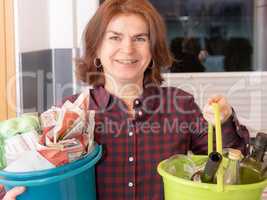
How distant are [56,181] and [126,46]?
428 millimetres

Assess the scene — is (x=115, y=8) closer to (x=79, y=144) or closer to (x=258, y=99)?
(x=79, y=144)

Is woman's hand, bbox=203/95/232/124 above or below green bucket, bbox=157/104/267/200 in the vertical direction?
above

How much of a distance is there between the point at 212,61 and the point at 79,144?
4.50 ft

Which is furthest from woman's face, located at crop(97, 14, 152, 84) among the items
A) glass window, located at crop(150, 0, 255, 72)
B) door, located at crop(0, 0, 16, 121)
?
glass window, located at crop(150, 0, 255, 72)

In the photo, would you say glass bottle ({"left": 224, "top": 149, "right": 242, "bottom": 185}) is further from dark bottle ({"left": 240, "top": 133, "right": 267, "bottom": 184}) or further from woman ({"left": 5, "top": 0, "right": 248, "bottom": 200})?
woman ({"left": 5, "top": 0, "right": 248, "bottom": 200})

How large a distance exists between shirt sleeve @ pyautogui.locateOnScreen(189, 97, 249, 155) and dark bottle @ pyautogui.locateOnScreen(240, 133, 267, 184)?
0.11 m

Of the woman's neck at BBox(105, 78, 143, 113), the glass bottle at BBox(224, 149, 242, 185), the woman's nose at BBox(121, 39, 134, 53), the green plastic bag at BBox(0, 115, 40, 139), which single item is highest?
the woman's nose at BBox(121, 39, 134, 53)

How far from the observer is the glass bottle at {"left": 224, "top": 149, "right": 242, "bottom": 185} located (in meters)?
0.68

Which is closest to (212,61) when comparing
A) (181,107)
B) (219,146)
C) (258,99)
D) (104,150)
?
(258,99)

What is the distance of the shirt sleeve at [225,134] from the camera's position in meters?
0.88

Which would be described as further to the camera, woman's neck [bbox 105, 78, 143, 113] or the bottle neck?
woman's neck [bbox 105, 78, 143, 113]

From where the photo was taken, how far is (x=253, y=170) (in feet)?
2.44

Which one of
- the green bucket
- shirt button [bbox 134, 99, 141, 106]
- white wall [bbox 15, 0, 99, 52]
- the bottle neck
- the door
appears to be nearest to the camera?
the green bucket

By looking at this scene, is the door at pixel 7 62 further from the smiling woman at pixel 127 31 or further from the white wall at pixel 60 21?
the smiling woman at pixel 127 31
